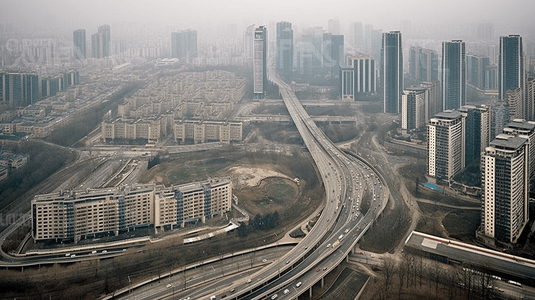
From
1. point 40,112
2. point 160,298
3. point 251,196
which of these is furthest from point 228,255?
point 40,112

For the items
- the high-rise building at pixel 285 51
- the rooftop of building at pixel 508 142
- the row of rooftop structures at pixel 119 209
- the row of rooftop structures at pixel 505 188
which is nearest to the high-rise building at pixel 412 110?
the row of rooftop structures at pixel 505 188

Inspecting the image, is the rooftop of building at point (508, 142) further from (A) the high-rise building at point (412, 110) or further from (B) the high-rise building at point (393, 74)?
(B) the high-rise building at point (393, 74)

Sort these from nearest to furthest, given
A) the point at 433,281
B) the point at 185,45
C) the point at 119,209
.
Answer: the point at 433,281 < the point at 119,209 < the point at 185,45

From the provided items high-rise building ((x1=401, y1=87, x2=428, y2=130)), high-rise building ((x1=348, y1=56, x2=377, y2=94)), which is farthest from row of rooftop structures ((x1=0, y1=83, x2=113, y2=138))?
high-rise building ((x1=348, y1=56, x2=377, y2=94))

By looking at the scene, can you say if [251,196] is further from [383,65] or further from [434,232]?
[383,65]

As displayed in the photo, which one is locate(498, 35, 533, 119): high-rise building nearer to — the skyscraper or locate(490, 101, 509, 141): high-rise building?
locate(490, 101, 509, 141): high-rise building

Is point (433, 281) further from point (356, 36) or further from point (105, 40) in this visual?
point (356, 36)

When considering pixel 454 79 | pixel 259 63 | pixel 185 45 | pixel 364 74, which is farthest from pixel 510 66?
pixel 185 45
